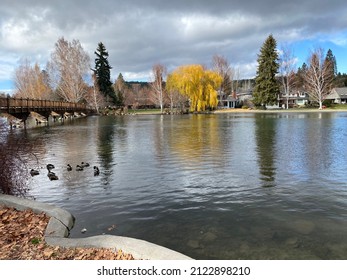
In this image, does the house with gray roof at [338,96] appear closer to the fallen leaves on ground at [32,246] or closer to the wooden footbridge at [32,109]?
the wooden footbridge at [32,109]

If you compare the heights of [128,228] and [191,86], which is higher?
[191,86]

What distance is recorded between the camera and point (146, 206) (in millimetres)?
8906

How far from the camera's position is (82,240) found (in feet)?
18.1

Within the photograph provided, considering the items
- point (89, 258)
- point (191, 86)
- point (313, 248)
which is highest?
point (191, 86)

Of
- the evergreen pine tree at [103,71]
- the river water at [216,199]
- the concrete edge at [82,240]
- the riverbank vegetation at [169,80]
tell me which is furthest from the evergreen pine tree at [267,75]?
the concrete edge at [82,240]

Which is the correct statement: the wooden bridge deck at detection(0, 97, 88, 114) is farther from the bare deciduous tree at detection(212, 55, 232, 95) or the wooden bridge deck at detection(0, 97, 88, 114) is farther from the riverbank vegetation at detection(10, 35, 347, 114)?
the bare deciduous tree at detection(212, 55, 232, 95)

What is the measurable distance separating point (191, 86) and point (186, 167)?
2457 inches

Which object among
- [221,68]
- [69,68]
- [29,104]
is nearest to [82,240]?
[29,104]

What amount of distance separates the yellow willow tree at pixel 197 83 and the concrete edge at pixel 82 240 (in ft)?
226

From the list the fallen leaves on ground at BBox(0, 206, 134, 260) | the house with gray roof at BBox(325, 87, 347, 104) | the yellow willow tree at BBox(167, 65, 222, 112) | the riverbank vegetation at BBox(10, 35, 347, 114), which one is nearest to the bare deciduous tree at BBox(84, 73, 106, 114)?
the riverbank vegetation at BBox(10, 35, 347, 114)

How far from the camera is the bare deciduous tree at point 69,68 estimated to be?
2591 inches

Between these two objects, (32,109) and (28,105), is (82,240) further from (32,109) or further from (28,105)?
(32,109)

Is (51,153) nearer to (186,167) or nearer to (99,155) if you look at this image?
(99,155)

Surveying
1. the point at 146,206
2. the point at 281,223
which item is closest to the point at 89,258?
the point at 146,206
